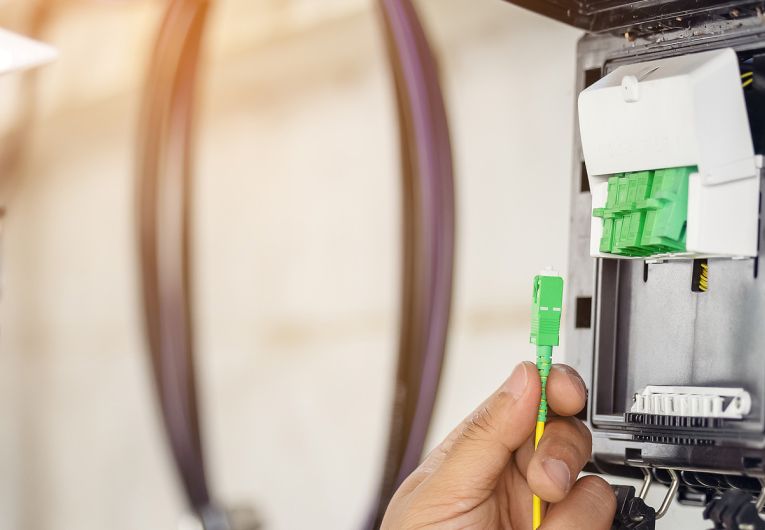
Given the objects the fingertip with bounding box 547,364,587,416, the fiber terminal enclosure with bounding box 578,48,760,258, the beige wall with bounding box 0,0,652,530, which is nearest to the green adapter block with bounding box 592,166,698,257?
the fiber terminal enclosure with bounding box 578,48,760,258

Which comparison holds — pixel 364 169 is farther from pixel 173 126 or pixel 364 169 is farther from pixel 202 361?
pixel 202 361

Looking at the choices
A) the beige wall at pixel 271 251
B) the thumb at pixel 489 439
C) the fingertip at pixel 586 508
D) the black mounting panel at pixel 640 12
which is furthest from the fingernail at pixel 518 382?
the beige wall at pixel 271 251

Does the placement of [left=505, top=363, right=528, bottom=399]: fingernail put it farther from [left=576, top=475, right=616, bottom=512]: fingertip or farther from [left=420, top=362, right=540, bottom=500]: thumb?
[left=576, top=475, right=616, bottom=512]: fingertip

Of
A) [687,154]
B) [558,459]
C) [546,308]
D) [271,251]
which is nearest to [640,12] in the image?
[687,154]

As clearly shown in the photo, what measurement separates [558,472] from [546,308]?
0.43ft

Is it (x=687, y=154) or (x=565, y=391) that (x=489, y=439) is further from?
(x=687, y=154)

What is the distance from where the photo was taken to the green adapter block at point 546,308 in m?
0.67

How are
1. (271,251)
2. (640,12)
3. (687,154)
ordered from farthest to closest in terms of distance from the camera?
1. (271,251)
2. (640,12)
3. (687,154)

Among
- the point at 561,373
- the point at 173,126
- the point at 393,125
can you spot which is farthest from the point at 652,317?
the point at 173,126

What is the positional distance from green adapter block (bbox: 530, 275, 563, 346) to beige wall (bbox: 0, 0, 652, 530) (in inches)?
19.2

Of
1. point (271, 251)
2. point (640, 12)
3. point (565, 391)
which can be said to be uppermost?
point (640, 12)

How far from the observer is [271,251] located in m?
1.79

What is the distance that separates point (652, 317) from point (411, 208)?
66 cm

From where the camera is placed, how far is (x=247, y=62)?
1.94 m
